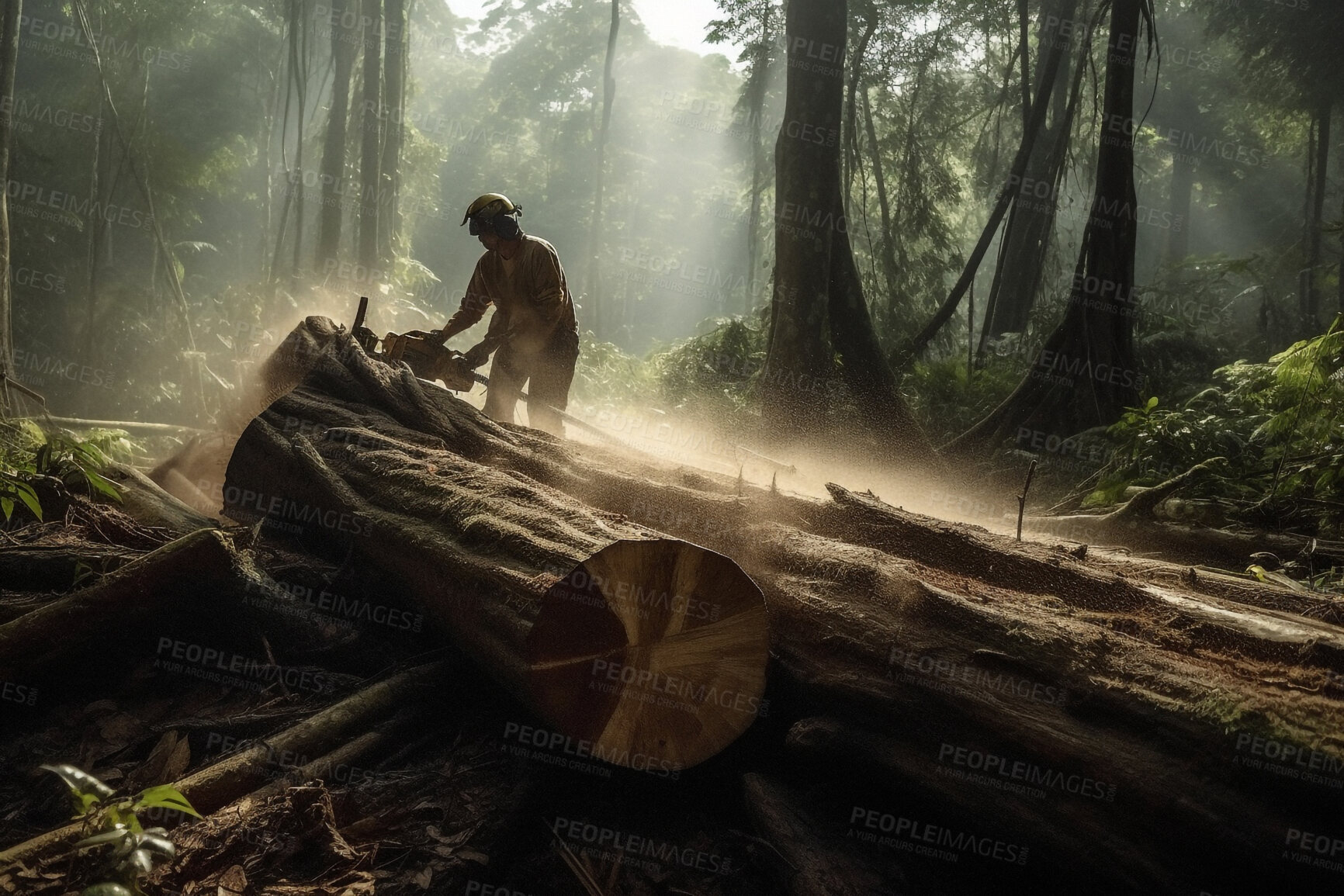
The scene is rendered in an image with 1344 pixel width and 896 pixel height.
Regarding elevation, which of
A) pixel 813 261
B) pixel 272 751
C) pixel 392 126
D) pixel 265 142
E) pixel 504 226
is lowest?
pixel 272 751

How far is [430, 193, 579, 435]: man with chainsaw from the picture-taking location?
7.07 m

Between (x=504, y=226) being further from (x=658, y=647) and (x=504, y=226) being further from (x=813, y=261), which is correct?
(x=658, y=647)

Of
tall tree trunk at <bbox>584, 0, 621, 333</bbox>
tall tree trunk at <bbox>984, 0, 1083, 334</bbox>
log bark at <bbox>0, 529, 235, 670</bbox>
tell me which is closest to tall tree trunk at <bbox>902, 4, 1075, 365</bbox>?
tall tree trunk at <bbox>984, 0, 1083, 334</bbox>

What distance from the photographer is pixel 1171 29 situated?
35375mm

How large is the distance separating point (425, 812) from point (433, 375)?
466 centimetres

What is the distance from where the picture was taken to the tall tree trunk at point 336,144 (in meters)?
17.9

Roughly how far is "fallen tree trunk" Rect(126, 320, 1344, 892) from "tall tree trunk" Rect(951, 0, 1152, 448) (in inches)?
206

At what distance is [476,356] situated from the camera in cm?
698

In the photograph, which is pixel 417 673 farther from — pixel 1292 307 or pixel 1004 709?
pixel 1292 307

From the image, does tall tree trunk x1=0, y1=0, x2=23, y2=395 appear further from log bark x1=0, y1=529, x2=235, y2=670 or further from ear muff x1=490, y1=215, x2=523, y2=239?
log bark x1=0, y1=529, x2=235, y2=670

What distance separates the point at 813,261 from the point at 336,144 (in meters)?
15.2

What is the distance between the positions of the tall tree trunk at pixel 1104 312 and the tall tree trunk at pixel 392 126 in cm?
1616

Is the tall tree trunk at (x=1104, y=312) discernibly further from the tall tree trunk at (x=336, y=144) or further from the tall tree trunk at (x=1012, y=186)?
the tall tree trunk at (x=336, y=144)

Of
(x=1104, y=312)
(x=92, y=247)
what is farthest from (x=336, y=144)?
(x=1104, y=312)
